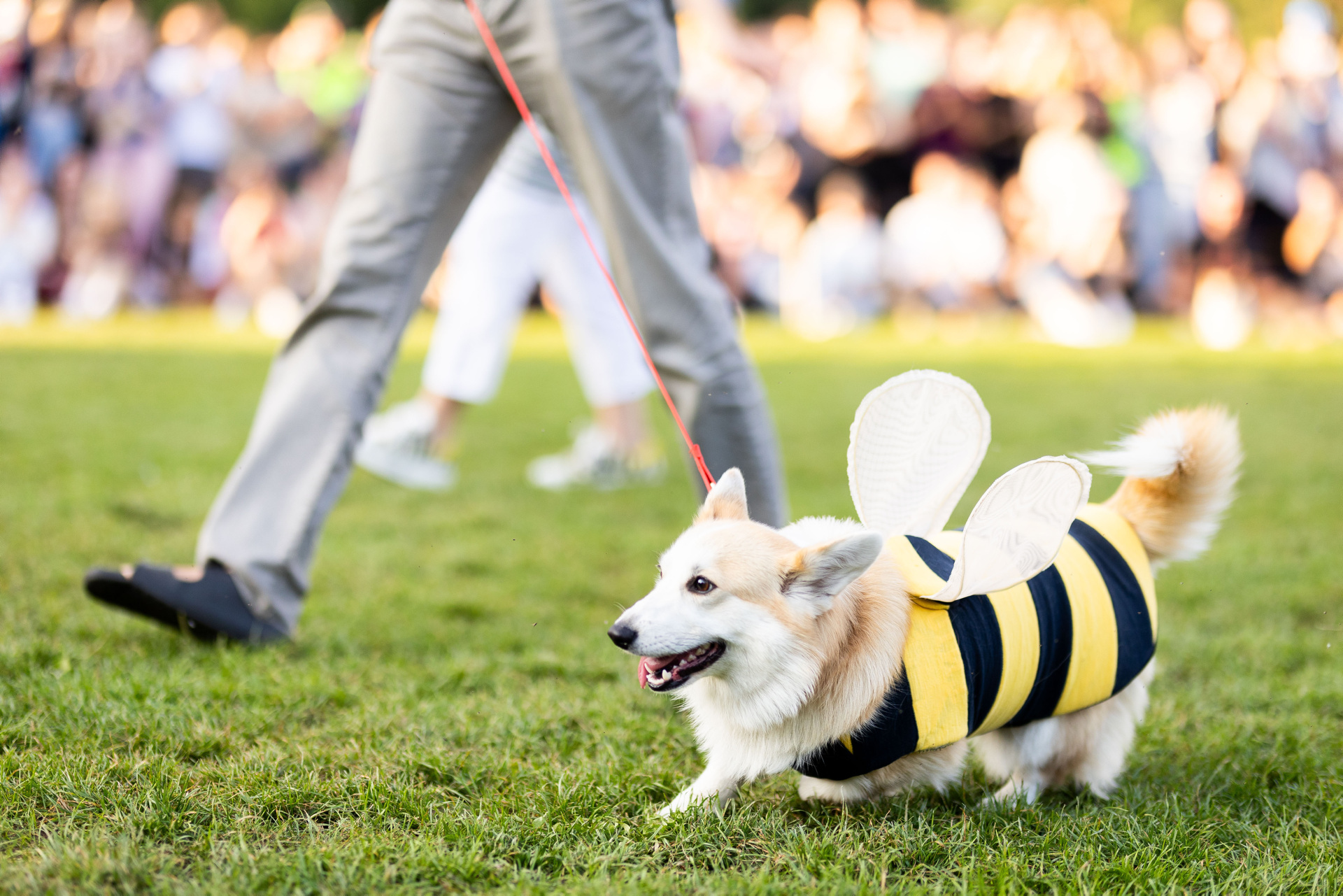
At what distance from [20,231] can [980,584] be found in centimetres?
1129

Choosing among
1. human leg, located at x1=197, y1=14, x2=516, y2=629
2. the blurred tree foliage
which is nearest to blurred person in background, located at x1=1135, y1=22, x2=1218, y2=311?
human leg, located at x1=197, y1=14, x2=516, y2=629

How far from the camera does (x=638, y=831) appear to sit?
1.92 meters

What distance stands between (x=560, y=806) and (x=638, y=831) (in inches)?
6.3

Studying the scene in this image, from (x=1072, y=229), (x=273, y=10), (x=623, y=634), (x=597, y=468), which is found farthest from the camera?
(x=273, y=10)

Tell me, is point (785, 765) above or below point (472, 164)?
below

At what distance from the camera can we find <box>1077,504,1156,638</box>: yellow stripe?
225cm

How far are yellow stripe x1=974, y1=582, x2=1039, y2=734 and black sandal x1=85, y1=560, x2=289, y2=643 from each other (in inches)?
67.2

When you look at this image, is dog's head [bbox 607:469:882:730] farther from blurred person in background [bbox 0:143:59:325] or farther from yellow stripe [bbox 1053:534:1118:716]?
blurred person in background [bbox 0:143:59:325]

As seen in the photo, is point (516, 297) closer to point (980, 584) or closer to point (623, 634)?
point (623, 634)

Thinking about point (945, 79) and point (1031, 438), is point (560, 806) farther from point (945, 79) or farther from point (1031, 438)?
point (945, 79)

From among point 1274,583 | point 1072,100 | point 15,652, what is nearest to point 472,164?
point 15,652

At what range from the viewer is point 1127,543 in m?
2.30

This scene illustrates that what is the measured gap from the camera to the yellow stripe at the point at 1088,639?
6.84ft

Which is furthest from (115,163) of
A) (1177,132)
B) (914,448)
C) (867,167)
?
(914,448)
